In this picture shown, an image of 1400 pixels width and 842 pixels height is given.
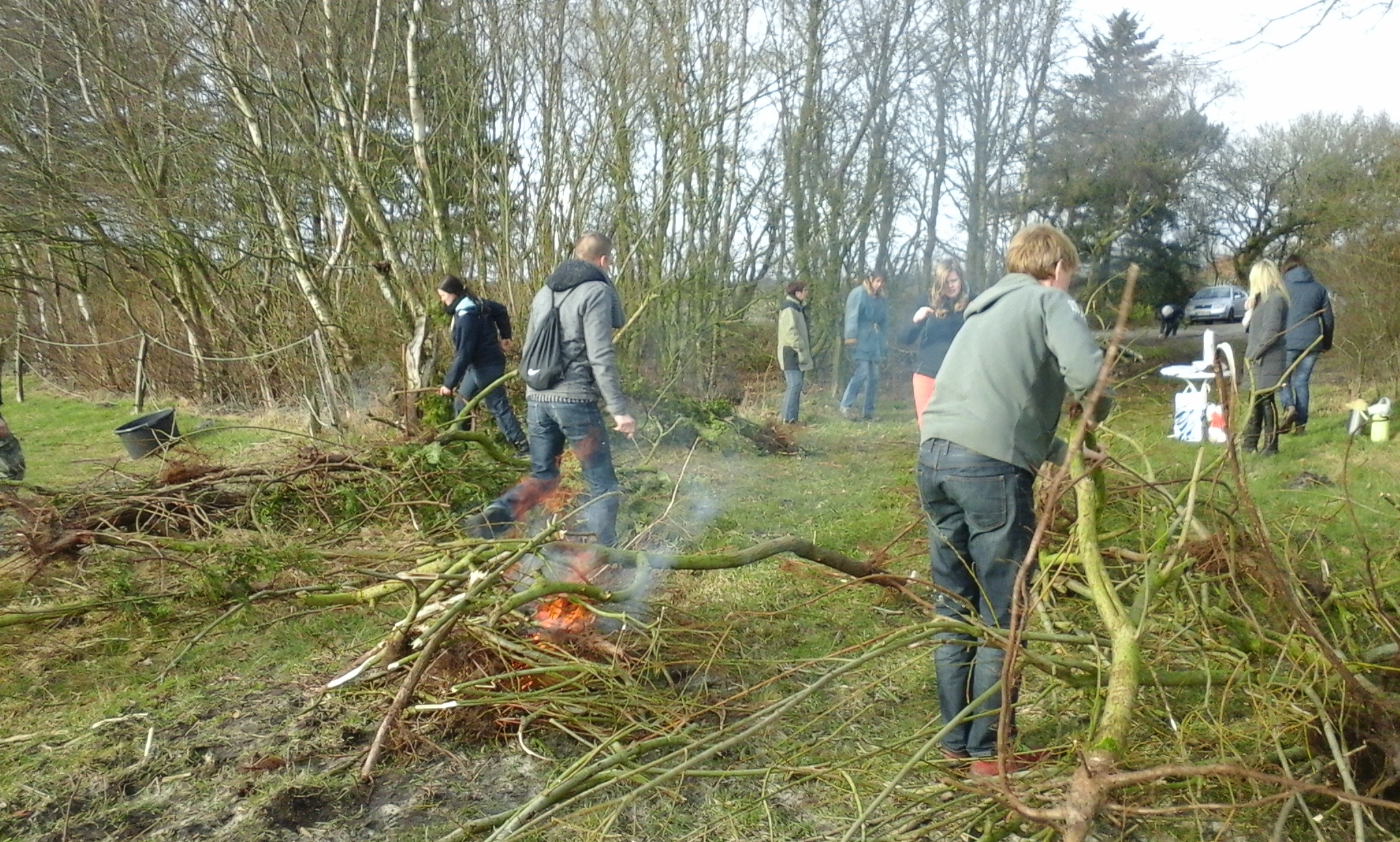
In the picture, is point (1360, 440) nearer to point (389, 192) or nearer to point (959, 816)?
point (959, 816)

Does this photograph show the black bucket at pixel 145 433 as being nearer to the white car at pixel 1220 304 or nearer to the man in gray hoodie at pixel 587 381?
the man in gray hoodie at pixel 587 381

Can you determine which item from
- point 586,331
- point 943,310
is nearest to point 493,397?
point 586,331

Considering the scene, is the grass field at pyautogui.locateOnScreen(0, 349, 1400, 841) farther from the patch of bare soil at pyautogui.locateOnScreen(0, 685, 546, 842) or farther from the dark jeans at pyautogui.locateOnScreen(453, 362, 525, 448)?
the dark jeans at pyautogui.locateOnScreen(453, 362, 525, 448)

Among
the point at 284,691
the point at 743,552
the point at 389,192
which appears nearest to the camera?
the point at 743,552

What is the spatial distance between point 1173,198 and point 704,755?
62.1 feet

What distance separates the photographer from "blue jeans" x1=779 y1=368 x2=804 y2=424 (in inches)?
426

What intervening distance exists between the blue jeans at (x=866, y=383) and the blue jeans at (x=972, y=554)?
8315 millimetres

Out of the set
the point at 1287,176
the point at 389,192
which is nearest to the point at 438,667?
→ the point at 389,192

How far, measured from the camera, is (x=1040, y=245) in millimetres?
2885

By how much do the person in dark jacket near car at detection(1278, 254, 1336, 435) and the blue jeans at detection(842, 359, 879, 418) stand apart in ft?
13.5

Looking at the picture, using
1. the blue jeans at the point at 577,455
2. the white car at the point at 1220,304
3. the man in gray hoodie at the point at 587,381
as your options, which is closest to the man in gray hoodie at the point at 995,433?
the blue jeans at the point at 577,455

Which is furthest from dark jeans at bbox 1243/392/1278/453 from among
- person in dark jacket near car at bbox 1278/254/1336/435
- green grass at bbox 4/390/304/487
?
green grass at bbox 4/390/304/487

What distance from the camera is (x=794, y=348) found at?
35.2ft

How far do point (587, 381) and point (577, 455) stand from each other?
0.36 meters
